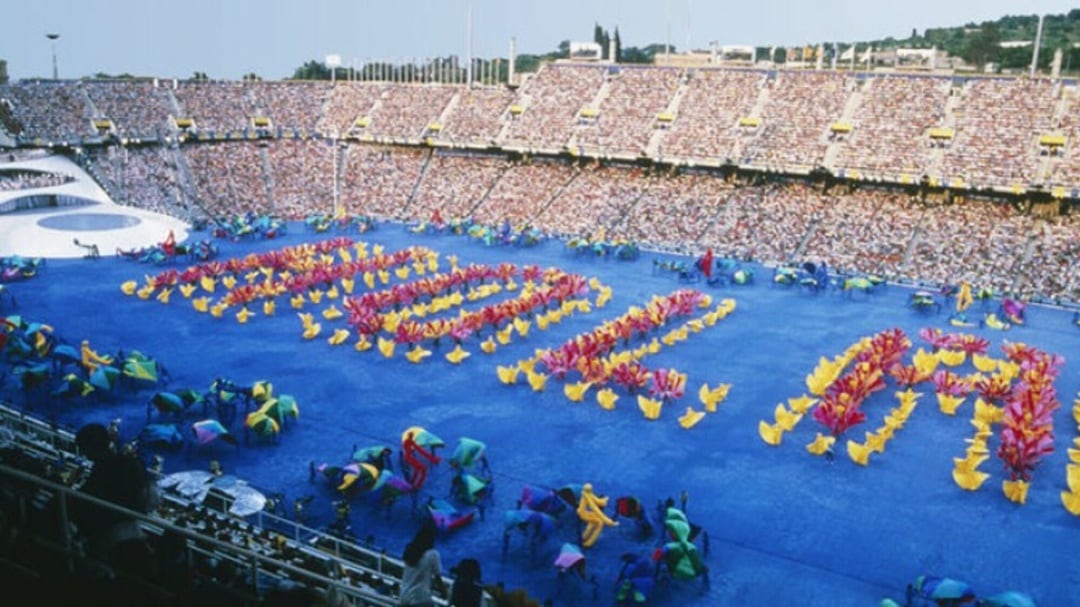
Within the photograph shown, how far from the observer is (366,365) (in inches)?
1060

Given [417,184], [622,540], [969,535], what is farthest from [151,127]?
[969,535]

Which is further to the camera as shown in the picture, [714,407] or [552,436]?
[714,407]

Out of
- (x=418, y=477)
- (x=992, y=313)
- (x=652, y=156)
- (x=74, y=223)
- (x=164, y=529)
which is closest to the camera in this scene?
(x=164, y=529)

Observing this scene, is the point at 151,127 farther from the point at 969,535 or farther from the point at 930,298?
the point at 969,535

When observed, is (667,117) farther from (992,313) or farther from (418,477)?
(418,477)

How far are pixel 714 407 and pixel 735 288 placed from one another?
15564 millimetres

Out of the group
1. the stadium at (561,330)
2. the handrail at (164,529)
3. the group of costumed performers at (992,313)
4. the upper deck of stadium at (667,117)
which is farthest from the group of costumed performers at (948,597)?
the upper deck of stadium at (667,117)

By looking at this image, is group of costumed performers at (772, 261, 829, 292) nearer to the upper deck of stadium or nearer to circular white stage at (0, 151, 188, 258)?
the upper deck of stadium

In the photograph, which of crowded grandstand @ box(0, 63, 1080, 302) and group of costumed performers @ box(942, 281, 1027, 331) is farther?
crowded grandstand @ box(0, 63, 1080, 302)

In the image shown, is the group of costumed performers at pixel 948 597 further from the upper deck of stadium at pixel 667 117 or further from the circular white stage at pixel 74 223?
the circular white stage at pixel 74 223

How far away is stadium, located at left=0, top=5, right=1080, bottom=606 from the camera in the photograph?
15.9 metres

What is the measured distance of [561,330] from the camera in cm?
3103

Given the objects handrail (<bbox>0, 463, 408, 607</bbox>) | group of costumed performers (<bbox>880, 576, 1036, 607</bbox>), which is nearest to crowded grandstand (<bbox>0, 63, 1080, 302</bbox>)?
group of costumed performers (<bbox>880, 576, 1036, 607</bbox>)

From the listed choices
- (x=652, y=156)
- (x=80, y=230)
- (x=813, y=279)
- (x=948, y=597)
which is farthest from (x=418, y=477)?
(x=652, y=156)
